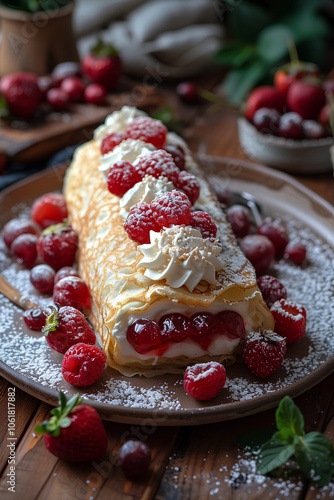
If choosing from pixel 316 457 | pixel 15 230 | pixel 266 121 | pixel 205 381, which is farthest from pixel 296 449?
pixel 266 121

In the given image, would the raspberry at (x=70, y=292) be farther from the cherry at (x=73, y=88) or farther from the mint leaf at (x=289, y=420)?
the cherry at (x=73, y=88)

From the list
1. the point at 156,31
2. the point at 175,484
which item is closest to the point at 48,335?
the point at 175,484

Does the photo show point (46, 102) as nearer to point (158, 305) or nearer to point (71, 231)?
point (71, 231)

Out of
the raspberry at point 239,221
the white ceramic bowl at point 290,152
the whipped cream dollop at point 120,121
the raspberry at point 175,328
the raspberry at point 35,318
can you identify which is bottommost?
the white ceramic bowl at point 290,152

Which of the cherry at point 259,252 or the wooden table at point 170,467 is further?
the cherry at point 259,252

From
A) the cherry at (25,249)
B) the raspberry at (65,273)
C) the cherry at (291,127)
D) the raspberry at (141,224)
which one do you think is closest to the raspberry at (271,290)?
the raspberry at (141,224)

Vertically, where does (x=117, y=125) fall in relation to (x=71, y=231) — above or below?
above

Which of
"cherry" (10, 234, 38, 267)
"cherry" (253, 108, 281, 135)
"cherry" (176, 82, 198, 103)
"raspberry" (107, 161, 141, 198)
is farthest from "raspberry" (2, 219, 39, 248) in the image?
"cherry" (176, 82, 198, 103)

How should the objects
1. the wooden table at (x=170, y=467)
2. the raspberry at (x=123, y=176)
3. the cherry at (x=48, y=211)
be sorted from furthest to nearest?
the cherry at (x=48, y=211)
the raspberry at (x=123, y=176)
the wooden table at (x=170, y=467)
